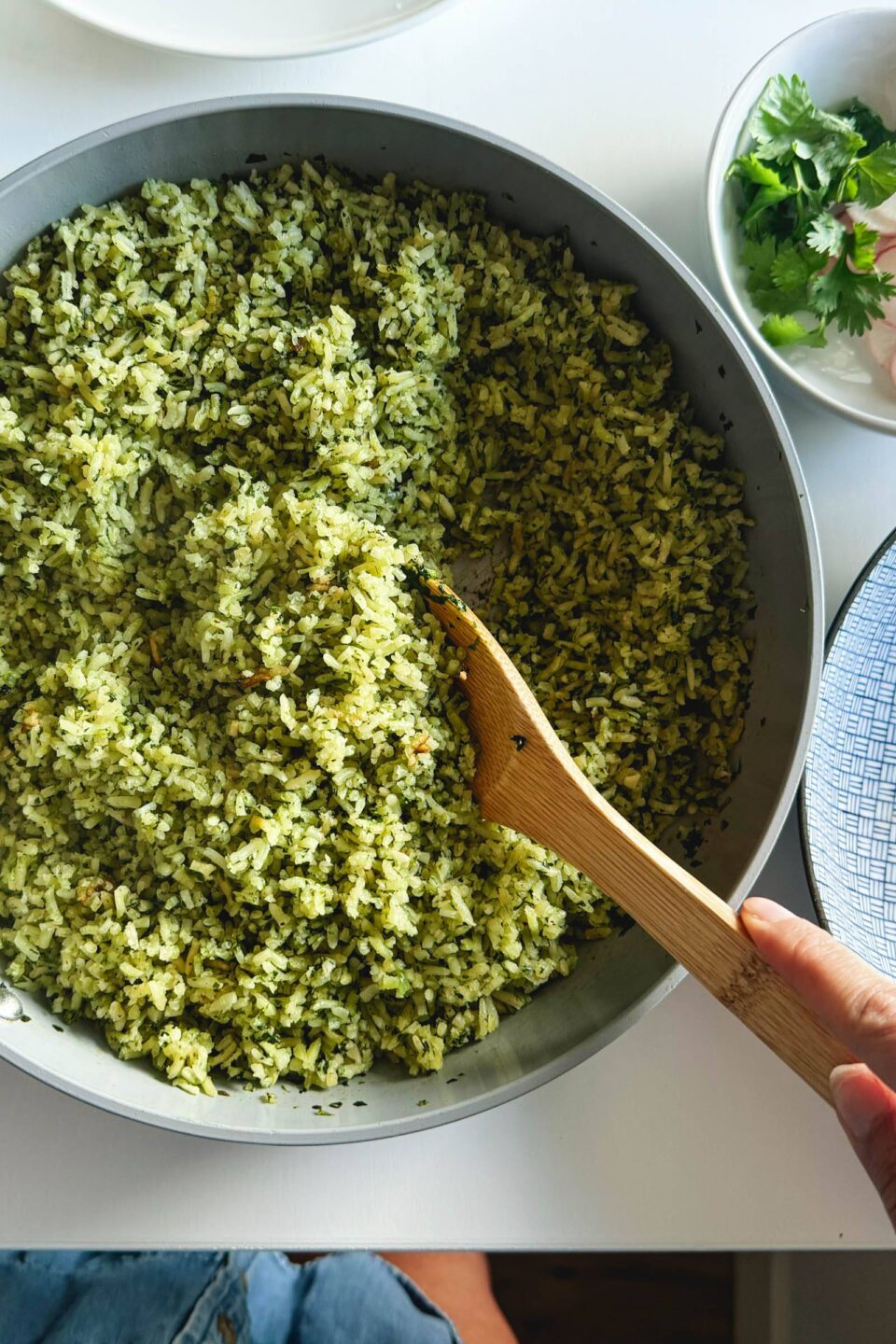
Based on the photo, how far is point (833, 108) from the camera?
4.02 feet

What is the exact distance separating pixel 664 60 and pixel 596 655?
730 mm

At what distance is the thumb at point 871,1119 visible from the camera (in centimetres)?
93

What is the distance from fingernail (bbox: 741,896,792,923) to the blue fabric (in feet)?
3.13

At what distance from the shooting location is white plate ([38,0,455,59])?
121cm

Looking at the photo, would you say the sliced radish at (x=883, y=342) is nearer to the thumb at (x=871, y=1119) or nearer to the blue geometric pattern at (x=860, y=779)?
the blue geometric pattern at (x=860, y=779)

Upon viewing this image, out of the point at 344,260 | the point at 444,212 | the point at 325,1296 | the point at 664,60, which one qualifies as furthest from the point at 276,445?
the point at 325,1296

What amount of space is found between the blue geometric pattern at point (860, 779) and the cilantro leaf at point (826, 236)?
0.32 m

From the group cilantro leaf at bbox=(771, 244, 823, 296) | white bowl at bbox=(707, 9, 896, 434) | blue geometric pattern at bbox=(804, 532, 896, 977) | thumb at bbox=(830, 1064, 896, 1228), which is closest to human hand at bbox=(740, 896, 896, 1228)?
thumb at bbox=(830, 1064, 896, 1228)

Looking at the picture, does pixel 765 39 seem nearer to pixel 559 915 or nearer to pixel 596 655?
→ pixel 596 655

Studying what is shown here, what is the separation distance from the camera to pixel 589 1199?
121 cm

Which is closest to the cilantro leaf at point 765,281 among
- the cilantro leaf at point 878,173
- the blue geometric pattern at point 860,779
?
the cilantro leaf at point 878,173

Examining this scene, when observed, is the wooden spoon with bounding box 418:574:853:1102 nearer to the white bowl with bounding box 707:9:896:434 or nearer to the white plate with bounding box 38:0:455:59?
the white bowl with bounding box 707:9:896:434

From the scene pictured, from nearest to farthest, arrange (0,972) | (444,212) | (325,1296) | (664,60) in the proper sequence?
(0,972), (444,212), (664,60), (325,1296)

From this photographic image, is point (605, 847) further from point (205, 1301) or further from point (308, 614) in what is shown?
point (205, 1301)
